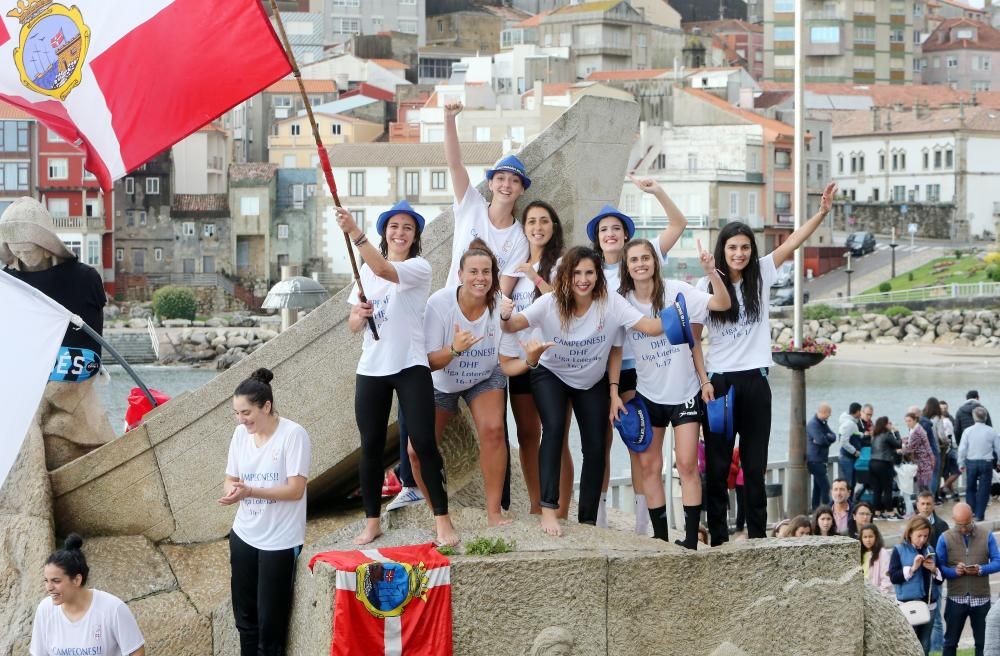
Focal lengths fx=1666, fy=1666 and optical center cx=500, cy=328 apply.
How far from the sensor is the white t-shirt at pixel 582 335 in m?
7.75

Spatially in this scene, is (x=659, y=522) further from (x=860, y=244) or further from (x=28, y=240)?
(x=860, y=244)

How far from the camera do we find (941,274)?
250 feet

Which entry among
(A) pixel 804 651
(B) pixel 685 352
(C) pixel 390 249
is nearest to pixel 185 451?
(C) pixel 390 249

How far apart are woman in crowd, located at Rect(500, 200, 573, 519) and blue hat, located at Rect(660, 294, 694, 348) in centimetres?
58

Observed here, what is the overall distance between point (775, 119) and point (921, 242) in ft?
32.9

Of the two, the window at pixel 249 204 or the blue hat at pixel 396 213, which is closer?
the blue hat at pixel 396 213

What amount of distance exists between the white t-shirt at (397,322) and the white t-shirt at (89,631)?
1.51 metres

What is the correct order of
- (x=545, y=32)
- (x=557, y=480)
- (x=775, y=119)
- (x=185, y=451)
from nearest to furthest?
→ (x=557, y=480) → (x=185, y=451) → (x=775, y=119) → (x=545, y=32)

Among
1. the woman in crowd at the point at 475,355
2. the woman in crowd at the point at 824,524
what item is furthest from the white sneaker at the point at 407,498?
the woman in crowd at the point at 824,524

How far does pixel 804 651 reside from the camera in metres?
7.71

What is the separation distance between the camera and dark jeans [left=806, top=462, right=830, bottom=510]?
17219mm

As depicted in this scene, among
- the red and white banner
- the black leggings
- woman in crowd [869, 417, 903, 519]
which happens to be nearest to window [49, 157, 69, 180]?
woman in crowd [869, 417, 903, 519]

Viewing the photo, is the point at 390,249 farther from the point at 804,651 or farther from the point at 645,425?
the point at 804,651

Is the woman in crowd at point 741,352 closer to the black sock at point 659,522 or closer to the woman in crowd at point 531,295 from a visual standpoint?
the black sock at point 659,522
